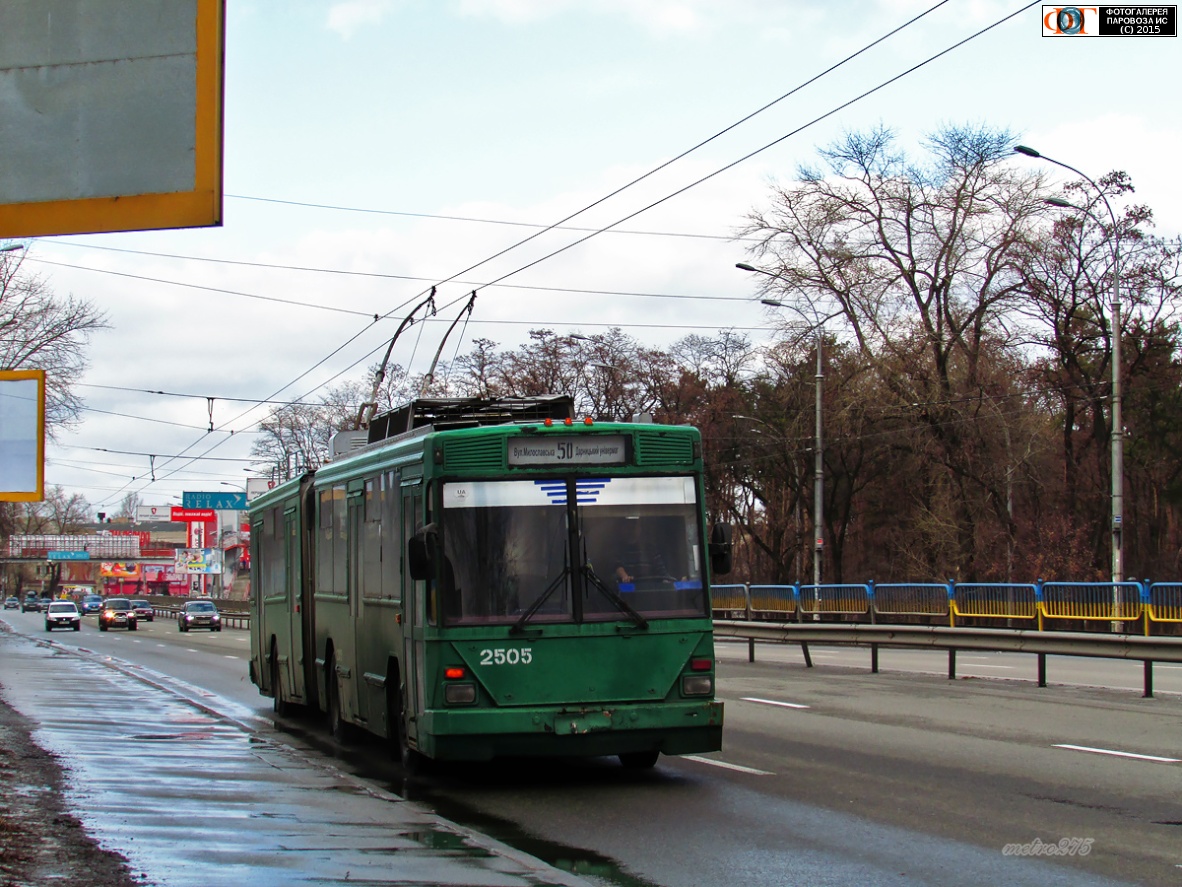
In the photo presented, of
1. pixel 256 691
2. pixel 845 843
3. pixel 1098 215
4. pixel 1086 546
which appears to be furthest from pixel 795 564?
pixel 845 843

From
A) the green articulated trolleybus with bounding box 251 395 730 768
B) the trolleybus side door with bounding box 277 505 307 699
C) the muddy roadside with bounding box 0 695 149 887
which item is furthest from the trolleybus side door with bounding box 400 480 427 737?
the trolleybus side door with bounding box 277 505 307 699

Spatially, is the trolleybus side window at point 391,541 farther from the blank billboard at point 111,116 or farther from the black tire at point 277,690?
the black tire at point 277,690

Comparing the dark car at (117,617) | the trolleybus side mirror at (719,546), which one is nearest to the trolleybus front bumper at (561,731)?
the trolleybus side mirror at (719,546)

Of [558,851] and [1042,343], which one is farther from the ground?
[1042,343]

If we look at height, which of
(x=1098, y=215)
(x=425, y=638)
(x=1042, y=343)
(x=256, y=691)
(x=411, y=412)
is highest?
(x=1098, y=215)

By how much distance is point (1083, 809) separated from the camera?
963cm

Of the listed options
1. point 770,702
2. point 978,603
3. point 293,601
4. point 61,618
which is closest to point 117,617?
point 61,618

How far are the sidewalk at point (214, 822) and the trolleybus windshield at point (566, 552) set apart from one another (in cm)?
163

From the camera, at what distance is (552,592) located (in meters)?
10.9

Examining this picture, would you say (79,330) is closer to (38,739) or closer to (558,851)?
(38,739)

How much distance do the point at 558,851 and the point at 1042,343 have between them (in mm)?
40072

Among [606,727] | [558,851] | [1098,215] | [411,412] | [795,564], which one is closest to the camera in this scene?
[558,851]

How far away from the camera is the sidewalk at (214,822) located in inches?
283

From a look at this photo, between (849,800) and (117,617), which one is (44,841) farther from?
(117,617)
